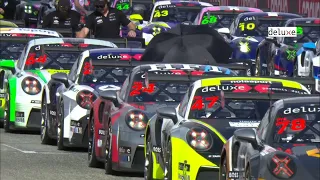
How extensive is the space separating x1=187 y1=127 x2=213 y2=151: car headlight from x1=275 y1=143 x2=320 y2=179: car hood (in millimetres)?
2070

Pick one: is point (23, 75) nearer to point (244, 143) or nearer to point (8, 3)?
point (244, 143)

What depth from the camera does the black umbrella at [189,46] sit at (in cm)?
2120

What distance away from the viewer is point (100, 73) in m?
18.9

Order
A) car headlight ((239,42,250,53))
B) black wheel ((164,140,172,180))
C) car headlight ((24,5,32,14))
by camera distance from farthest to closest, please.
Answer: car headlight ((24,5,32,14)) < car headlight ((239,42,250,53)) < black wheel ((164,140,172,180))

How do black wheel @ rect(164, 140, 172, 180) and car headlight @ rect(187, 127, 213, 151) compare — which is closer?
car headlight @ rect(187, 127, 213, 151)

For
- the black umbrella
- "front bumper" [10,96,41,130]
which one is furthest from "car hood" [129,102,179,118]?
"front bumper" [10,96,41,130]

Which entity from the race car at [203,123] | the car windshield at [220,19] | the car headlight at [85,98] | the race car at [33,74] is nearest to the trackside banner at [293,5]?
the car windshield at [220,19]

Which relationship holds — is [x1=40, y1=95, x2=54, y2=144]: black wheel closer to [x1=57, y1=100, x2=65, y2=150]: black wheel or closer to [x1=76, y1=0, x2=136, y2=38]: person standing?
[x1=57, y1=100, x2=65, y2=150]: black wheel

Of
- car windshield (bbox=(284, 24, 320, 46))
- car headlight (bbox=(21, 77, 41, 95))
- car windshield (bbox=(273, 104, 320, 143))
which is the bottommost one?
car windshield (bbox=(284, 24, 320, 46))

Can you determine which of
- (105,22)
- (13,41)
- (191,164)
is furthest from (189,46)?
(191,164)

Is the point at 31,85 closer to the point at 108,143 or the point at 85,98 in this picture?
the point at 85,98

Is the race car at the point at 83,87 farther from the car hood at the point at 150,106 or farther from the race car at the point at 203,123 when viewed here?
the race car at the point at 203,123

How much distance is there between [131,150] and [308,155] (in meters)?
4.99

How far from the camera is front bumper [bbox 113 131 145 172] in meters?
15.3
